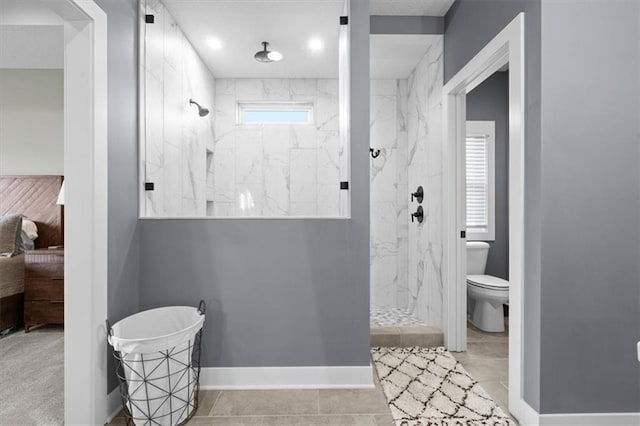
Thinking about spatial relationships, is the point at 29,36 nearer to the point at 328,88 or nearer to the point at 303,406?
the point at 328,88

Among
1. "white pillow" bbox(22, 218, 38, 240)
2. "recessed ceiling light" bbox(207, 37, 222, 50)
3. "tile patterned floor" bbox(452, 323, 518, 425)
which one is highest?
"recessed ceiling light" bbox(207, 37, 222, 50)

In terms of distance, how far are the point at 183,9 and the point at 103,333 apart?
222 centimetres

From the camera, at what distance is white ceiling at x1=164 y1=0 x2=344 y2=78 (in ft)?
7.77

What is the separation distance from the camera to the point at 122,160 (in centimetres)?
184

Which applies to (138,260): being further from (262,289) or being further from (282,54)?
(282,54)

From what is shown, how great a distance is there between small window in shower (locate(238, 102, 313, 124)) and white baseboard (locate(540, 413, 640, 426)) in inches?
105

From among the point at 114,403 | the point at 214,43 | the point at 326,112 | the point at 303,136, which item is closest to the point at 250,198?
the point at 303,136

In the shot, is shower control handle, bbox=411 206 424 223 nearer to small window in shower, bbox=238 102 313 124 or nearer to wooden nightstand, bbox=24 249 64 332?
small window in shower, bbox=238 102 313 124

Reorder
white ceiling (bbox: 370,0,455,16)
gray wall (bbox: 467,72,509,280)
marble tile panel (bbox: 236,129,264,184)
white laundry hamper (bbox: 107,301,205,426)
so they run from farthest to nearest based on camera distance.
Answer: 1. gray wall (bbox: 467,72,509,280)
2. marble tile panel (bbox: 236,129,264,184)
3. white ceiling (bbox: 370,0,455,16)
4. white laundry hamper (bbox: 107,301,205,426)

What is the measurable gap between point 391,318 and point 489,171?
1.83 metres

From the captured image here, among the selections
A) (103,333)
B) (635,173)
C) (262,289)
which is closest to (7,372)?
(103,333)

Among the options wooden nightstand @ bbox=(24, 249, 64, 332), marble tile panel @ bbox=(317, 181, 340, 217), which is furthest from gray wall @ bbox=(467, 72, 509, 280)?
wooden nightstand @ bbox=(24, 249, 64, 332)

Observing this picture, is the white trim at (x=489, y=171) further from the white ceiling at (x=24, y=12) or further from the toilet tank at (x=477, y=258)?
the white ceiling at (x=24, y=12)

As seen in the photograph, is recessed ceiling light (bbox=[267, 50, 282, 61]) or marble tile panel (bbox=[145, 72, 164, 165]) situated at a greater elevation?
recessed ceiling light (bbox=[267, 50, 282, 61])
